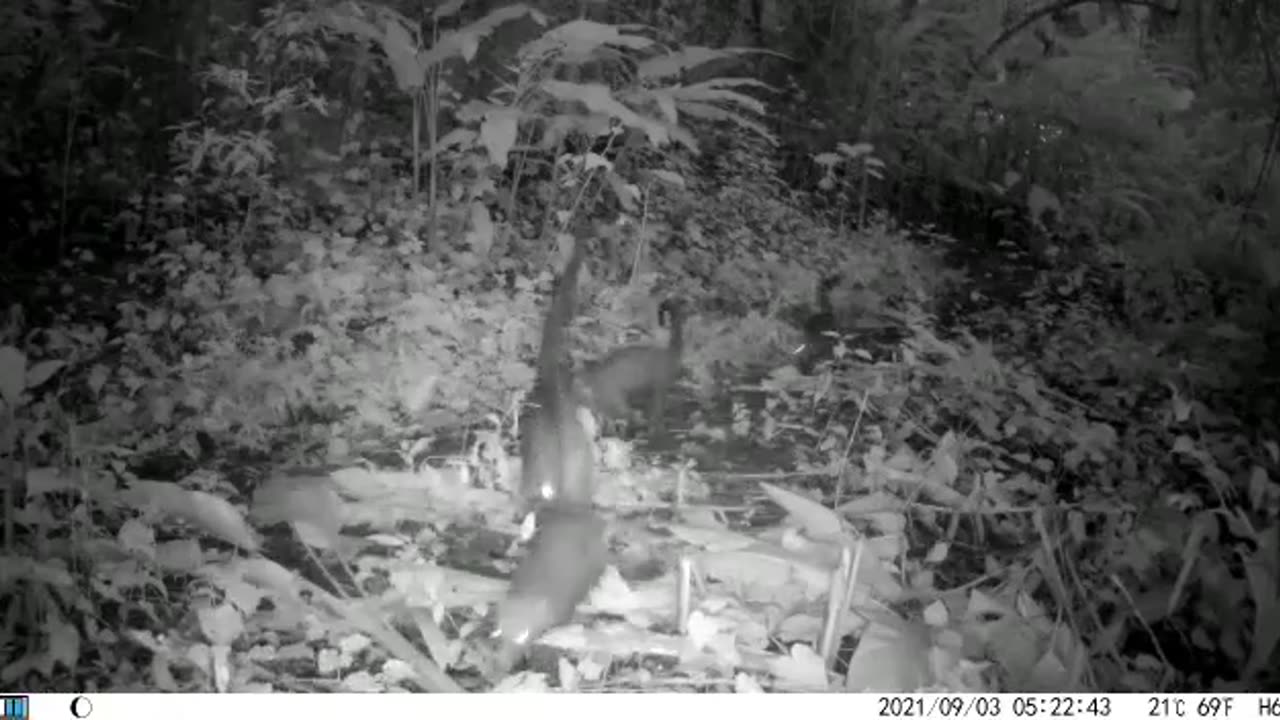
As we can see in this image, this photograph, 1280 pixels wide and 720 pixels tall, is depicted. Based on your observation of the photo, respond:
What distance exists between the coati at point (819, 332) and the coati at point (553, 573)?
854mm

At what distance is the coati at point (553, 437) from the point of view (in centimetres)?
188

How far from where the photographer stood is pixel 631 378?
231 centimetres

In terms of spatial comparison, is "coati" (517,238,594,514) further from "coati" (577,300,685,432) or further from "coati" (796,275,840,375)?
"coati" (796,275,840,375)

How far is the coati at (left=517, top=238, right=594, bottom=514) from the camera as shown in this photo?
74.2 inches

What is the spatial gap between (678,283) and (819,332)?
0.45m

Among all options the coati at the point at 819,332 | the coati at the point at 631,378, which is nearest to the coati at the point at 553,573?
the coati at the point at 631,378

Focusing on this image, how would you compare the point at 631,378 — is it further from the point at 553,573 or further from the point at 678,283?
the point at 553,573

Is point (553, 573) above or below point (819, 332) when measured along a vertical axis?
below

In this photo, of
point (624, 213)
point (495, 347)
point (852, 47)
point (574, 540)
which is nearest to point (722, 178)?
point (624, 213)

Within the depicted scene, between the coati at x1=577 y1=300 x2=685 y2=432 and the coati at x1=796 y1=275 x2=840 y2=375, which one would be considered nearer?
the coati at x1=577 y1=300 x2=685 y2=432
